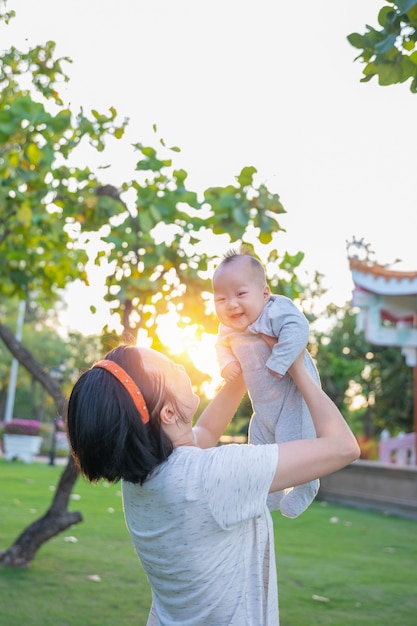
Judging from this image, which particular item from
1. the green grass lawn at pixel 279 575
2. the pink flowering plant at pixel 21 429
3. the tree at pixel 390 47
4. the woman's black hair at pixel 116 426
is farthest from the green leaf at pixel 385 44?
the pink flowering plant at pixel 21 429

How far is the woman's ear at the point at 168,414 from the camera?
176 centimetres

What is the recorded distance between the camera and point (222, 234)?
15.1 ft

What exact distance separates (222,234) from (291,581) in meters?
2.89

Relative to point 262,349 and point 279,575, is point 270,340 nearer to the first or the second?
point 262,349

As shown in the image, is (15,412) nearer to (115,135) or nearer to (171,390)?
(115,135)

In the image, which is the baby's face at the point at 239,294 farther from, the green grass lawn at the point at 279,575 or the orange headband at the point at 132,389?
the green grass lawn at the point at 279,575

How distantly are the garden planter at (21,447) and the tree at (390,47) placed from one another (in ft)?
56.5

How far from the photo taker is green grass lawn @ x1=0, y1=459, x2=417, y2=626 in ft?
16.0

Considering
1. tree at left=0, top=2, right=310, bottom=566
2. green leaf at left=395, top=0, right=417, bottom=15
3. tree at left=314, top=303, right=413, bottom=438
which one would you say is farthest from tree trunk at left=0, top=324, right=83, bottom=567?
tree at left=314, top=303, right=413, bottom=438

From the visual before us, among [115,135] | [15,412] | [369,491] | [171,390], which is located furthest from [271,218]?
[15,412]

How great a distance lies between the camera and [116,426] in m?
1.67

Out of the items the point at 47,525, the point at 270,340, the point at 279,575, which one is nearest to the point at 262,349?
the point at 270,340

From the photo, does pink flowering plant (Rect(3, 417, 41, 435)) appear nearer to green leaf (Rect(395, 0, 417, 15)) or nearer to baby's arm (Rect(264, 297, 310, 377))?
baby's arm (Rect(264, 297, 310, 377))

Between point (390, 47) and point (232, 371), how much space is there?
1083mm
